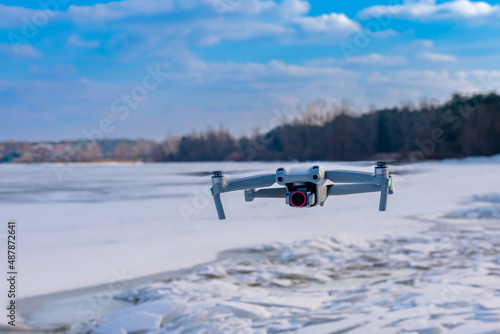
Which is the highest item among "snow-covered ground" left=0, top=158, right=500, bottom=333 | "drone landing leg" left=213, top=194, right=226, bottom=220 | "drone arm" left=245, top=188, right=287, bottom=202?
"drone arm" left=245, top=188, right=287, bottom=202

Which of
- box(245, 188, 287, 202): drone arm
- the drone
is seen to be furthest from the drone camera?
box(245, 188, 287, 202): drone arm

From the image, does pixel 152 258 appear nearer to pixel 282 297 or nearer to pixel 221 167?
pixel 282 297

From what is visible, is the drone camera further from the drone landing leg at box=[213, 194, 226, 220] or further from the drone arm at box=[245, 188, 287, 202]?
the drone landing leg at box=[213, 194, 226, 220]

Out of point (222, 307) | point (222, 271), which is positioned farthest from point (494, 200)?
point (222, 307)

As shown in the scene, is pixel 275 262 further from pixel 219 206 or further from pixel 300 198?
pixel 300 198

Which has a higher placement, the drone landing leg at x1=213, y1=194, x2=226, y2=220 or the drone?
the drone

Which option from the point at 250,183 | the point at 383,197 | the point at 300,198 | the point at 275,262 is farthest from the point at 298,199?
the point at 275,262

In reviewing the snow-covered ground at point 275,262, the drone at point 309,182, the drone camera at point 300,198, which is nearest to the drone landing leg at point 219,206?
the drone at point 309,182
